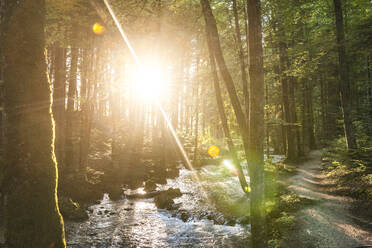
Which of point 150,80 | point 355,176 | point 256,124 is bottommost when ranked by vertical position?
point 355,176

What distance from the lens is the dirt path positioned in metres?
5.24

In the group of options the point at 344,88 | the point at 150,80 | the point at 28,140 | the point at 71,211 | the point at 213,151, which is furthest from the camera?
the point at 213,151

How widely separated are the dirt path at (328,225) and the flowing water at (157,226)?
1584 millimetres

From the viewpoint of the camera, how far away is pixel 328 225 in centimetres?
595

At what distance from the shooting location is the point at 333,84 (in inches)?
918

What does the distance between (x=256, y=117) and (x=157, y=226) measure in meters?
5.44

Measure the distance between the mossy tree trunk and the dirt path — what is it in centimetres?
532

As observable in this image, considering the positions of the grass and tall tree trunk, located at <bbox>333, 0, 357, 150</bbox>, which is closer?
the grass

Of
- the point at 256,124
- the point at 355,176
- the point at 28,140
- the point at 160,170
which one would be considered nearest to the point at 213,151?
the point at 160,170

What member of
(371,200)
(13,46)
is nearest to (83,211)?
(13,46)

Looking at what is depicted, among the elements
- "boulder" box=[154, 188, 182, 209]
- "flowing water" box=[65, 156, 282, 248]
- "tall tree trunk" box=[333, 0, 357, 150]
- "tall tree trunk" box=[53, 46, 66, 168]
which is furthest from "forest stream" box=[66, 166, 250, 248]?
"tall tree trunk" box=[333, 0, 357, 150]

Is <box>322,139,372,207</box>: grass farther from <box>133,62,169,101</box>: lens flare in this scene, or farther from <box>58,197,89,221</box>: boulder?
<box>133,62,169,101</box>: lens flare

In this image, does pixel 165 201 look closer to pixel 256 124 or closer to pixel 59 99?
pixel 256 124

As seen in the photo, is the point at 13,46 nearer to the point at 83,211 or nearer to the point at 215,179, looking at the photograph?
the point at 83,211
